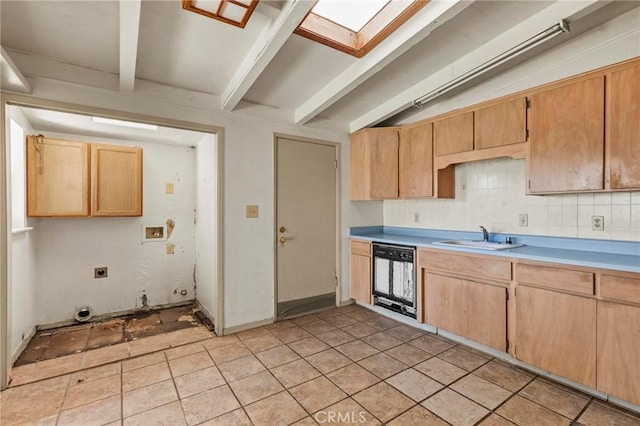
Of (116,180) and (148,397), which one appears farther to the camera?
(116,180)

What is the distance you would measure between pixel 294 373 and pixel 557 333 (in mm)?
1881

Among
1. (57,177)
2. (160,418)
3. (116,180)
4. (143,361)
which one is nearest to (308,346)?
(160,418)

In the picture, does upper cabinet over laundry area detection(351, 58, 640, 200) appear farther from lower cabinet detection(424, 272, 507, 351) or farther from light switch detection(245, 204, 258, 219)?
light switch detection(245, 204, 258, 219)

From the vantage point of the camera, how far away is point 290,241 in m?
3.45

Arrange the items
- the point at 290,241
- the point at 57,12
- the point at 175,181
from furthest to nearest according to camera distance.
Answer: the point at 175,181 < the point at 290,241 < the point at 57,12

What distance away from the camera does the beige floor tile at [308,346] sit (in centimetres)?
260

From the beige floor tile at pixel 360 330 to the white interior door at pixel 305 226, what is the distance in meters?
→ 0.61

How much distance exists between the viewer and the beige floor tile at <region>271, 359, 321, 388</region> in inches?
84.9

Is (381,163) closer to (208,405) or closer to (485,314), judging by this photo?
(485,314)

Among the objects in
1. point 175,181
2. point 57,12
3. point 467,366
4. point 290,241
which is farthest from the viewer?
point 175,181

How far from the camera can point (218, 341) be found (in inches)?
112

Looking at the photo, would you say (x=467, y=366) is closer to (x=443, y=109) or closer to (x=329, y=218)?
(x=329, y=218)

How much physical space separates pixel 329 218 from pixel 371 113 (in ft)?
4.45

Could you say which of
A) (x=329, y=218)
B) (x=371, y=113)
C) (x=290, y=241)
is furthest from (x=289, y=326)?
(x=371, y=113)
